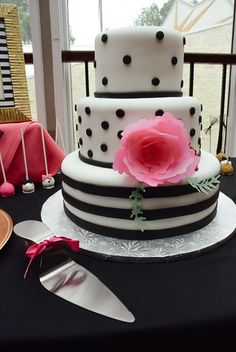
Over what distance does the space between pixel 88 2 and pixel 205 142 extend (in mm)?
1303

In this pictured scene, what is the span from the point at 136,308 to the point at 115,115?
455 millimetres

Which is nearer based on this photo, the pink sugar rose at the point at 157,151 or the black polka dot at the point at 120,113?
the pink sugar rose at the point at 157,151

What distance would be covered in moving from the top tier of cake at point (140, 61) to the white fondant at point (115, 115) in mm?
47

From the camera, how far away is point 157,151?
664mm

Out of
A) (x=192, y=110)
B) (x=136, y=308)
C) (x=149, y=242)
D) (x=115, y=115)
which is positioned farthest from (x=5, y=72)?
(x=136, y=308)

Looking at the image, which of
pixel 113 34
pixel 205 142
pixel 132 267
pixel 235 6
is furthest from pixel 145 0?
pixel 132 267

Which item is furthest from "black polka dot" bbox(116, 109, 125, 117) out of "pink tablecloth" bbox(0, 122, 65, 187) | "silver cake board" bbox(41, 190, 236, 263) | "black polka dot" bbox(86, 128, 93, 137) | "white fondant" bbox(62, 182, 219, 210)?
"pink tablecloth" bbox(0, 122, 65, 187)

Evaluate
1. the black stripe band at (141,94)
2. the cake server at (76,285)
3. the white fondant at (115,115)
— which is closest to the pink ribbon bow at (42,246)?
the cake server at (76,285)

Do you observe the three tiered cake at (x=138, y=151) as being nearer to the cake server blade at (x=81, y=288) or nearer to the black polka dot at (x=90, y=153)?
the black polka dot at (x=90, y=153)

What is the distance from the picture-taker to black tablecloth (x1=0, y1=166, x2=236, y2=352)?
467mm

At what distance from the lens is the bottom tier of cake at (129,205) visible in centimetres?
73

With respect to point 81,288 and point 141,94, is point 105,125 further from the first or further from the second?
point 81,288

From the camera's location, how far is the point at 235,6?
2371 mm

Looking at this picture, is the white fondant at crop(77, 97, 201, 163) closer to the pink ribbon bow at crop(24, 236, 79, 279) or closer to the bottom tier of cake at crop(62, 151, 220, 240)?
the bottom tier of cake at crop(62, 151, 220, 240)
